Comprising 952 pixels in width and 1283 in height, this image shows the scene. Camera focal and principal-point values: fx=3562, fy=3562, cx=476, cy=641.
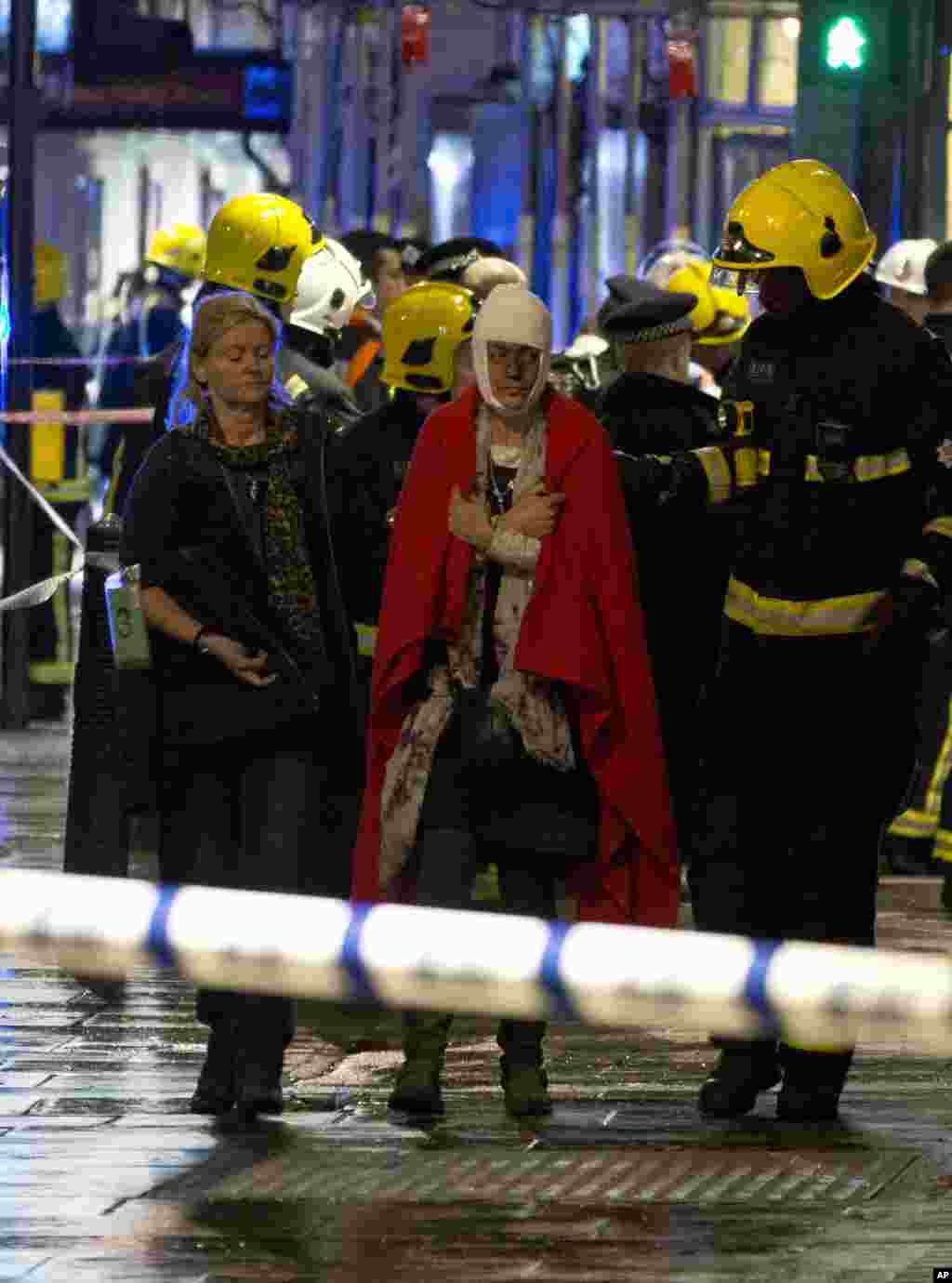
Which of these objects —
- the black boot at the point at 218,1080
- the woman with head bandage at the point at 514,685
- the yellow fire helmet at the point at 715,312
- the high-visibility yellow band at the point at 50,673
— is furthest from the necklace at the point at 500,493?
the high-visibility yellow band at the point at 50,673

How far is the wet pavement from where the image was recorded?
621 cm

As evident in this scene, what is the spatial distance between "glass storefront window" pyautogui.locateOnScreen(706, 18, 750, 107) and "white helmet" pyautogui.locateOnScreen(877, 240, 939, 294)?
42.0 ft

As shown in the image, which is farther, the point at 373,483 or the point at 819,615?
the point at 373,483

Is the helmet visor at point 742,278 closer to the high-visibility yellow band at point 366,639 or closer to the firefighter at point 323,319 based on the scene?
the high-visibility yellow band at point 366,639

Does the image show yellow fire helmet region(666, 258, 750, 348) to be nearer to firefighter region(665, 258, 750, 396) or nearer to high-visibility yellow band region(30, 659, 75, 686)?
firefighter region(665, 258, 750, 396)

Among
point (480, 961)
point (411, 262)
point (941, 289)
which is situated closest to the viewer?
point (480, 961)

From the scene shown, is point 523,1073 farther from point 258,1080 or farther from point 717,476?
point 717,476

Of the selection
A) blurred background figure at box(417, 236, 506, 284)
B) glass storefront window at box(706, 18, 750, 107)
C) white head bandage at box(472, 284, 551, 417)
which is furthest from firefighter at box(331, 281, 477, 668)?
glass storefront window at box(706, 18, 750, 107)

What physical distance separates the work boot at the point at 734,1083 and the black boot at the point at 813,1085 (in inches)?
2.9

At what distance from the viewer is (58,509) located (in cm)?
1742

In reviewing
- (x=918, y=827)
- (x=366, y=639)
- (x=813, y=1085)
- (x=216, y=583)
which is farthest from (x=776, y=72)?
(x=813, y=1085)

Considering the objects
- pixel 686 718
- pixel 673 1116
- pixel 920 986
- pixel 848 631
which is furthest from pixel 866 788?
pixel 920 986

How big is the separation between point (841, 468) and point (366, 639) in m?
1.82

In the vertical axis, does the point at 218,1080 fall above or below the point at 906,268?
below
